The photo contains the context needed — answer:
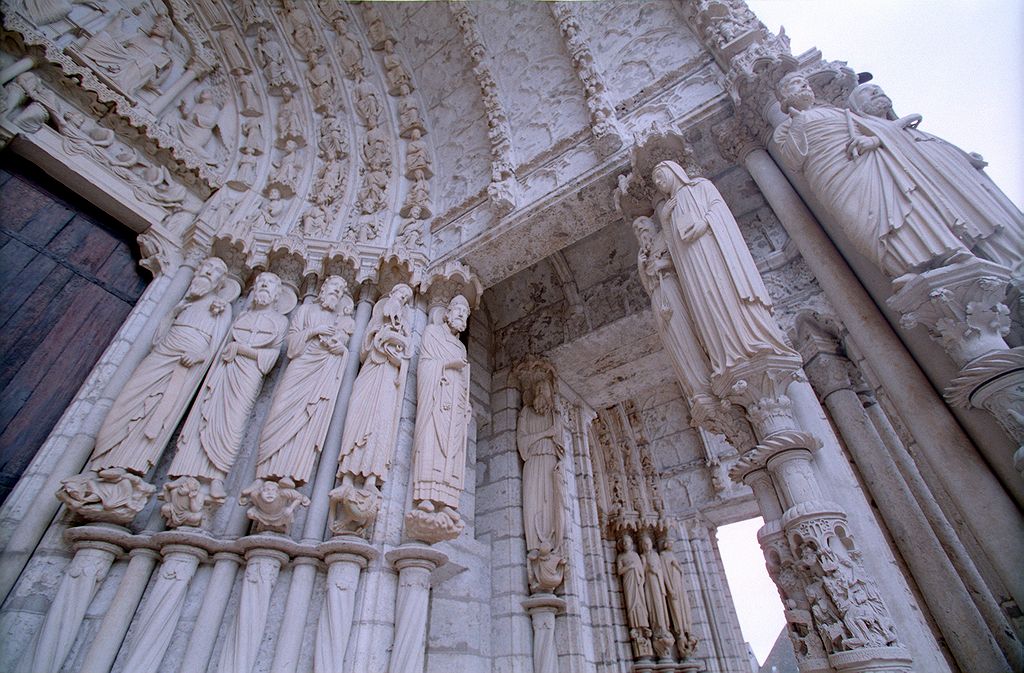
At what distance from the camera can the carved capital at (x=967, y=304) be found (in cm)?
159

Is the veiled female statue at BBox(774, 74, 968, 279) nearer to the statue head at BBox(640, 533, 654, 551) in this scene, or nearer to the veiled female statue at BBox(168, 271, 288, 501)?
the veiled female statue at BBox(168, 271, 288, 501)

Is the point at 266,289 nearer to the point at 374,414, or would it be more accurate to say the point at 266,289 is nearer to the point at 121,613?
the point at 374,414

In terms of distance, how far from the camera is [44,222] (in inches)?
123

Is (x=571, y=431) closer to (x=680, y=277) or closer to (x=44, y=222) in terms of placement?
(x=680, y=277)

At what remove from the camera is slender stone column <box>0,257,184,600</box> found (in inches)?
90.6

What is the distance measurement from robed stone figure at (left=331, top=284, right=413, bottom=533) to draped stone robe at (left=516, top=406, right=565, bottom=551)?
4.24 ft

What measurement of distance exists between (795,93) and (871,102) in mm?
342

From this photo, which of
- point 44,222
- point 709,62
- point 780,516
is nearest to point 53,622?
point 44,222

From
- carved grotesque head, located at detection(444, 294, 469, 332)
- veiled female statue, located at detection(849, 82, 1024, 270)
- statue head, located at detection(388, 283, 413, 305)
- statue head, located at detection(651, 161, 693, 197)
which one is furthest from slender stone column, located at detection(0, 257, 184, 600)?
veiled female statue, located at detection(849, 82, 1024, 270)

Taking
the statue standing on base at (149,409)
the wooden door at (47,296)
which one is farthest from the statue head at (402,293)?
the wooden door at (47,296)

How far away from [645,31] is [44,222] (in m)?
4.42

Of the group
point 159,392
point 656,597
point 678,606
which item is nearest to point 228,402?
point 159,392

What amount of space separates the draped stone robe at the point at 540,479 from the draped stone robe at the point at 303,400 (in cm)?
169

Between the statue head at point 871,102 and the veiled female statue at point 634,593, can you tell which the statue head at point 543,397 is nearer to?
the veiled female statue at point 634,593
